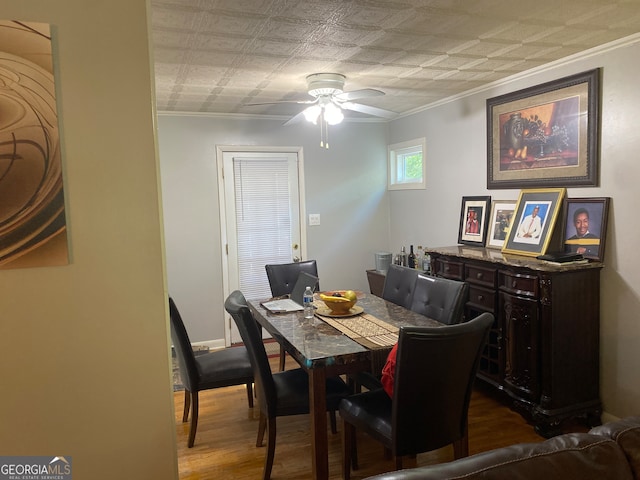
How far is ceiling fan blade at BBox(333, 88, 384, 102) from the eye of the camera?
3.01 metres

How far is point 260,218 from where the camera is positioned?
16.5 feet

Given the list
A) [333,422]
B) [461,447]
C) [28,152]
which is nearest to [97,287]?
[28,152]

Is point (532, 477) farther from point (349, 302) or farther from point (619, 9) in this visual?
point (619, 9)

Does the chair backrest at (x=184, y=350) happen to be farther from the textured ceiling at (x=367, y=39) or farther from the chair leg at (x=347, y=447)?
the textured ceiling at (x=367, y=39)

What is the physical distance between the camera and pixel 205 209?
4.77m

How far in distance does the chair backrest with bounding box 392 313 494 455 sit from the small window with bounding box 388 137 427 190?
2.87 metres

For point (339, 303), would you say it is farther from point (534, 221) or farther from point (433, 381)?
point (534, 221)

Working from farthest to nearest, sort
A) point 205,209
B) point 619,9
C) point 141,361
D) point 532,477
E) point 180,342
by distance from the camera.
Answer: point 205,209 → point 180,342 → point 619,9 → point 141,361 → point 532,477

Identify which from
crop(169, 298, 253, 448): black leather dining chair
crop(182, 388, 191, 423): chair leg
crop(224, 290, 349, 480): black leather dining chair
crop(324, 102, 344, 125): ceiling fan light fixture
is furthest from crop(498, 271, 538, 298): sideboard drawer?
crop(182, 388, 191, 423): chair leg

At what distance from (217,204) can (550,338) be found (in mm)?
3273

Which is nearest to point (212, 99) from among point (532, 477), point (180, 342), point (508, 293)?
point (180, 342)

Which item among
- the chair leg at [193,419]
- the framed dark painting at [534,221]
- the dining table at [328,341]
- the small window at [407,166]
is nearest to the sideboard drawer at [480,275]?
the framed dark painting at [534,221]

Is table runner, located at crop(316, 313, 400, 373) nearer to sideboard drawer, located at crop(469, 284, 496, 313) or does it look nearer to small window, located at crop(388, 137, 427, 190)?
sideboard drawer, located at crop(469, 284, 496, 313)

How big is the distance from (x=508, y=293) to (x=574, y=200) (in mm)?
756
